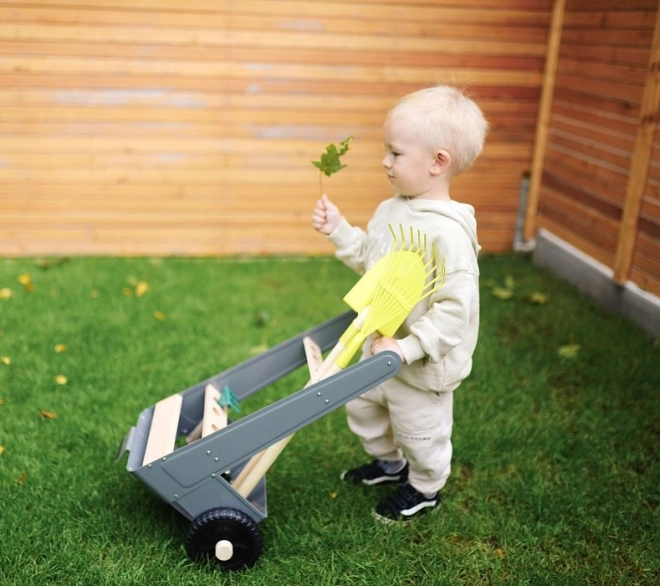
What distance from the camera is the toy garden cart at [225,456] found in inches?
88.7

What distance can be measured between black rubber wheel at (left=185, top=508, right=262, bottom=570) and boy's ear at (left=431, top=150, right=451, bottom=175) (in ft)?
3.70

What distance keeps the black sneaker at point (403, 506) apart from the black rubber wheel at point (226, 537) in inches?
18.9

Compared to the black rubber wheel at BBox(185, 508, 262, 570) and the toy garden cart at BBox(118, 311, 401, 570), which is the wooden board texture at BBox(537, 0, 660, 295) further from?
the black rubber wheel at BBox(185, 508, 262, 570)

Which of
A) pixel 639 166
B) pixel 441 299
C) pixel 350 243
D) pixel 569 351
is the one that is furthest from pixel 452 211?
pixel 639 166

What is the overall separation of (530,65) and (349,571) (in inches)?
164

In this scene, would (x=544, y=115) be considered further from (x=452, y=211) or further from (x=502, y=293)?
(x=452, y=211)

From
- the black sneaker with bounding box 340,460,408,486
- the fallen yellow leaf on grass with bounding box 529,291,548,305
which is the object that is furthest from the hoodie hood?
the fallen yellow leaf on grass with bounding box 529,291,548,305

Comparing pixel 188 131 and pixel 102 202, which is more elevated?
pixel 188 131

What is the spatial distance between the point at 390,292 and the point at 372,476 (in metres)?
0.90

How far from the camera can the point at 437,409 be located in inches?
100

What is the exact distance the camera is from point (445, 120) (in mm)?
2281

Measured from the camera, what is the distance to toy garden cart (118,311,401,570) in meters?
2.25

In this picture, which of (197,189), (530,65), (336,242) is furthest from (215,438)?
(530,65)

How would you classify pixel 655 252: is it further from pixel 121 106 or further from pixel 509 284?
pixel 121 106
